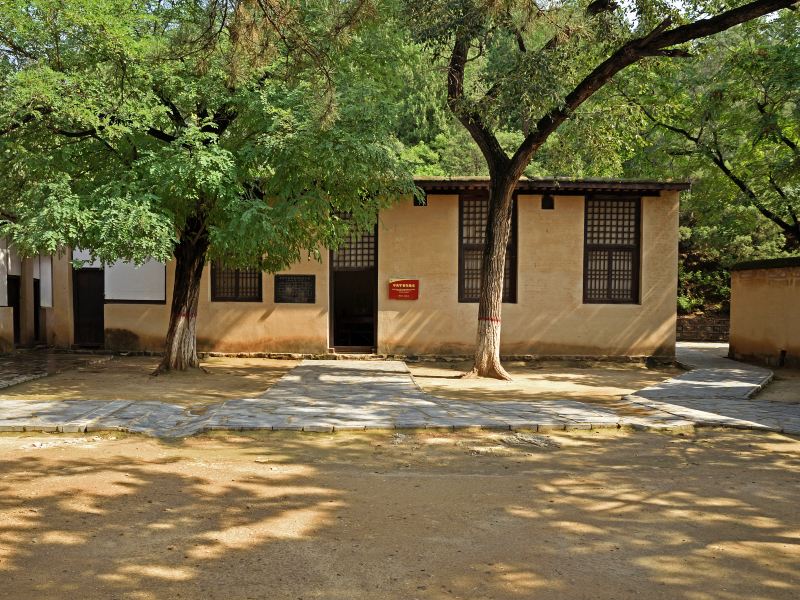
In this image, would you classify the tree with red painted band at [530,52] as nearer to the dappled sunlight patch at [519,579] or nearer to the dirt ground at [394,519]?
the dirt ground at [394,519]

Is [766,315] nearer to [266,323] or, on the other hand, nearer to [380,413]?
[380,413]

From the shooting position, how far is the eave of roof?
15.0m

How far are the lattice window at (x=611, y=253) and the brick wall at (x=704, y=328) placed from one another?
33.1ft

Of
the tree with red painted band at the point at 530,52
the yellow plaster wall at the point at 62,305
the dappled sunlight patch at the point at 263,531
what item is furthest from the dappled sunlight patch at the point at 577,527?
the yellow plaster wall at the point at 62,305

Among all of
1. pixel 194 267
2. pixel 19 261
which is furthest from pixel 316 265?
pixel 19 261

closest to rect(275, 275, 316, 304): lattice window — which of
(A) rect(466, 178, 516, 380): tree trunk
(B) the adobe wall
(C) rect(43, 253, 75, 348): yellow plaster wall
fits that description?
(A) rect(466, 178, 516, 380): tree trunk

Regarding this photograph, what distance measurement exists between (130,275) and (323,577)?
1376cm

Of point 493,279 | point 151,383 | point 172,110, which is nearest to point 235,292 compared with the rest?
point 151,383

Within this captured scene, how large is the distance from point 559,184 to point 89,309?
11453 mm

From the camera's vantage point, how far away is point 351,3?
25.1 feet

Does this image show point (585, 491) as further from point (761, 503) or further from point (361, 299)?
point (361, 299)

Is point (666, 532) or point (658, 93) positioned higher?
point (658, 93)

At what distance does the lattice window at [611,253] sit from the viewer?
52.2 feet

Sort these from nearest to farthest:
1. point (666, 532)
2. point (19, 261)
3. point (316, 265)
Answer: point (666, 532), point (316, 265), point (19, 261)
